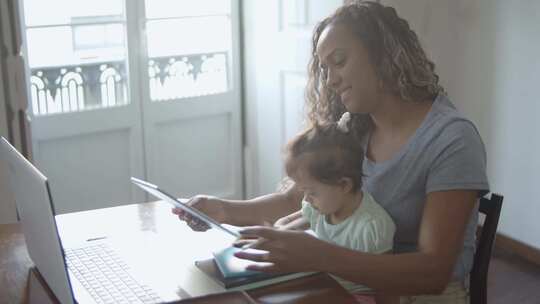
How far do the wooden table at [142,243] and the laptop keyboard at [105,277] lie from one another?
0.05 m

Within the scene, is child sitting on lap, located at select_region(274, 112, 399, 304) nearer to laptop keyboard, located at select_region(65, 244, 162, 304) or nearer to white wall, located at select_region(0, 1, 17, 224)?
laptop keyboard, located at select_region(65, 244, 162, 304)

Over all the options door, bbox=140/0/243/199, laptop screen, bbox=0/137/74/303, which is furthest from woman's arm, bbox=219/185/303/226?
door, bbox=140/0/243/199

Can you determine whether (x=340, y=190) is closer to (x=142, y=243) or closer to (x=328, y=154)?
(x=328, y=154)

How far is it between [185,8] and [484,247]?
2.34 m

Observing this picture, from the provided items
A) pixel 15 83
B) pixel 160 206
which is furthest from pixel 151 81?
pixel 160 206

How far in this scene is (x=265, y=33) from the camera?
367 cm

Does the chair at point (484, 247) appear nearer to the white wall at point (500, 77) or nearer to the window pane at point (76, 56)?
the white wall at point (500, 77)

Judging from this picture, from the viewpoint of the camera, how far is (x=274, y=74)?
3646 millimetres

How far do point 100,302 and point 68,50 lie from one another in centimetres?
210

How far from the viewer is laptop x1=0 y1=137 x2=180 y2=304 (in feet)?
4.17

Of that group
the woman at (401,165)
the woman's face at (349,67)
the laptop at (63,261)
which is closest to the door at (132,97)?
the woman at (401,165)

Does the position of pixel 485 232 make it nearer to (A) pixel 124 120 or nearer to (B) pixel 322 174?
(B) pixel 322 174

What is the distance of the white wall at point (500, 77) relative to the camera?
3.26 m

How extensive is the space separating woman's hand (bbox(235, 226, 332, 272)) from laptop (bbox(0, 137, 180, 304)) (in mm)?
189
